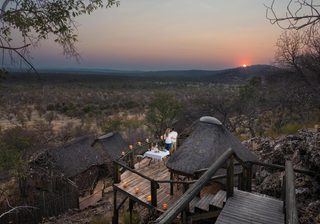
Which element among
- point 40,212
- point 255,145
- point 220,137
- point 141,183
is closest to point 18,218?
point 40,212

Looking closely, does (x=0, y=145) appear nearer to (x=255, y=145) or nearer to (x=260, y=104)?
(x=255, y=145)

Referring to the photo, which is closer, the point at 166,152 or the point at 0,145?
the point at 0,145

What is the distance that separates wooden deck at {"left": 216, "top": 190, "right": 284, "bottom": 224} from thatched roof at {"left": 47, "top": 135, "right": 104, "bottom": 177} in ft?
47.4

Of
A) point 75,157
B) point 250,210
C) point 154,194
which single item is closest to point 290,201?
point 250,210

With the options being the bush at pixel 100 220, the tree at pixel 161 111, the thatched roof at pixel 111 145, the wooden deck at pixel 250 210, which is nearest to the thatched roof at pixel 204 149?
the bush at pixel 100 220

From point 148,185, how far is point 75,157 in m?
8.82

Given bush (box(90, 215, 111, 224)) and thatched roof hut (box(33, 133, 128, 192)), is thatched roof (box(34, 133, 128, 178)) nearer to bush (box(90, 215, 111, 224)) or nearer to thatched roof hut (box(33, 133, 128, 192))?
thatched roof hut (box(33, 133, 128, 192))

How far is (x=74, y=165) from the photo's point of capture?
766 inches

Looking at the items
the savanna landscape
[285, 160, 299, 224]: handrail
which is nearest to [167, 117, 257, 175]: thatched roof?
the savanna landscape

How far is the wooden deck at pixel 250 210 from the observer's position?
5.25 metres

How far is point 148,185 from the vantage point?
12695 millimetres

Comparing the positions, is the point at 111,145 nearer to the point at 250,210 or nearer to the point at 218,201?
the point at 218,201

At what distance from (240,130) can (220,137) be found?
55.7ft

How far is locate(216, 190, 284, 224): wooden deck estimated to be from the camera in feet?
17.2
